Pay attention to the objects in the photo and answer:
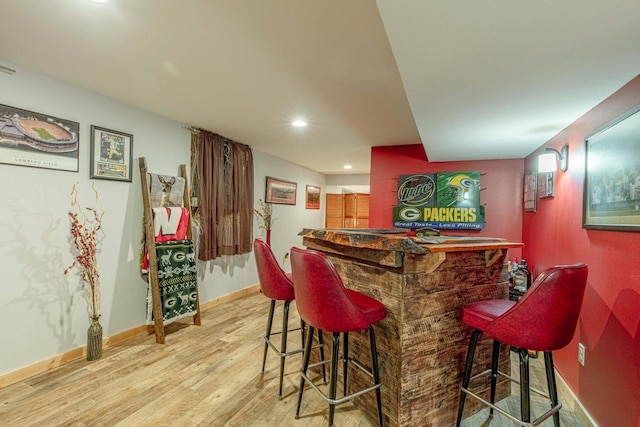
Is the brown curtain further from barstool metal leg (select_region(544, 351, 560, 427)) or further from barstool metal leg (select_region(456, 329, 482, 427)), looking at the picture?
barstool metal leg (select_region(544, 351, 560, 427))

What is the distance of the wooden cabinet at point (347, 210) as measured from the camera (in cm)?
724

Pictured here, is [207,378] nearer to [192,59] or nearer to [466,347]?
[466,347]

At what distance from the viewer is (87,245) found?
2619 millimetres

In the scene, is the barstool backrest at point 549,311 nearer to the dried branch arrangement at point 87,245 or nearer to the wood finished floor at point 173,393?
the wood finished floor at point 173,393

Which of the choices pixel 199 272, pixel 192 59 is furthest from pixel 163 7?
pixel 199 272

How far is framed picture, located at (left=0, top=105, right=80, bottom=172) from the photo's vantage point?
2.18m

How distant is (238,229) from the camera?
4.43m

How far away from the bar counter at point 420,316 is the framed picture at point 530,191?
1.62 metres

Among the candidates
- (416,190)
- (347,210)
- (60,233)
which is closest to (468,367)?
(416,190)

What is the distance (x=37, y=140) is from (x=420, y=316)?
9.91 ft

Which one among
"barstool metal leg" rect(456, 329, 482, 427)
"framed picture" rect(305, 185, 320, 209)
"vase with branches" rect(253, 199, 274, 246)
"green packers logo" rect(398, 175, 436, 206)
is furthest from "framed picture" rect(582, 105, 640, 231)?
"framed picture" rect(305, 185, 320, 209)

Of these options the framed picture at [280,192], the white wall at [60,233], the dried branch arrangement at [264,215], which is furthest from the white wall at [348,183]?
the white wall at [60,233]

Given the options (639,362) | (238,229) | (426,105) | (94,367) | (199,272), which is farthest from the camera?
(238,229)

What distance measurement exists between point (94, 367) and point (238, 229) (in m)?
2.30
